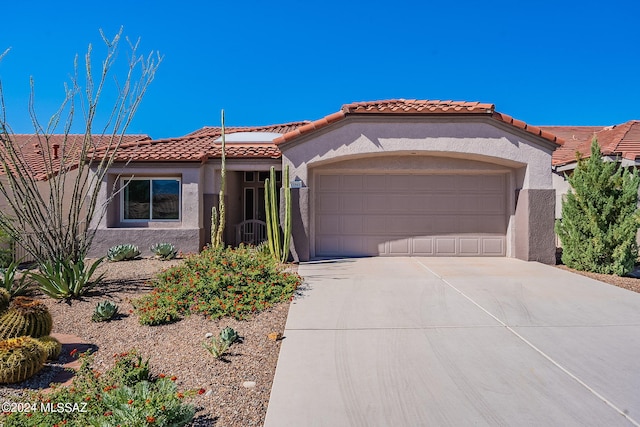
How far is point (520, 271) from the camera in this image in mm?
9586

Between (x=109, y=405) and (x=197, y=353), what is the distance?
1624 millimetres

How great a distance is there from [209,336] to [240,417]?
201 centimetres

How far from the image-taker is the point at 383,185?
1201 cm

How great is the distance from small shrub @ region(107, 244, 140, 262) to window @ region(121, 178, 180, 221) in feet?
5.27

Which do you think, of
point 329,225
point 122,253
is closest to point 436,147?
point 329,225

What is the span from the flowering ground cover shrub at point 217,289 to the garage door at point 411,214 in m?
4.03

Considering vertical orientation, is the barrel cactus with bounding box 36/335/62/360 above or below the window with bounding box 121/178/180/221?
below

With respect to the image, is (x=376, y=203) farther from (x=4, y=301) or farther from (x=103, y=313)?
(x=4, y=301)

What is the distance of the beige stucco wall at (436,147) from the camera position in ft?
35.9

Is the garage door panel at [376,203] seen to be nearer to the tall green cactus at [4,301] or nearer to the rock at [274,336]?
the rock at [274,336]

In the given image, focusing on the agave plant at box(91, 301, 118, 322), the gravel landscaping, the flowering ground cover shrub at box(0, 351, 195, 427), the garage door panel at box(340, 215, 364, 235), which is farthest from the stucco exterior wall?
the flowering ground cover shrub at box(0, 351, 195, 427)

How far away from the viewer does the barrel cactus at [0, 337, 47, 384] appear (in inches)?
158

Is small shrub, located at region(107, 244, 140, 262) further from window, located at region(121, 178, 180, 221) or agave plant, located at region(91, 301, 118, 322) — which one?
agave plant, located at region(91, 301, 118, 322)

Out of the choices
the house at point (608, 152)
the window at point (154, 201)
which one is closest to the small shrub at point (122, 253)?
the window at point (154, 201)
